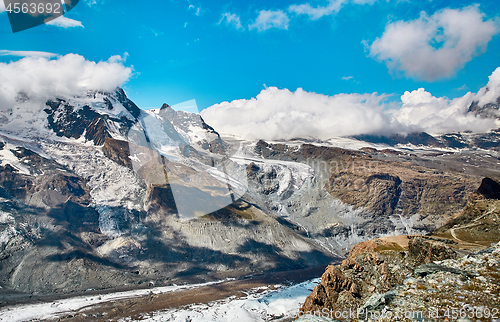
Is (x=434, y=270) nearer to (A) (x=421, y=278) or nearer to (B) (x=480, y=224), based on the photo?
(A) (x=421, y=278)

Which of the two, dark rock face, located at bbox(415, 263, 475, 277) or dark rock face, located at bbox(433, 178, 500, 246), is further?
dark rock face, located at bbox(433, 178, 500, 246)

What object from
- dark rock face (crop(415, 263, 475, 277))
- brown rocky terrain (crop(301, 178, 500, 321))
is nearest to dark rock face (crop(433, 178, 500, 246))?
brown rocky terrain (crop(301, 178, 500, 321))

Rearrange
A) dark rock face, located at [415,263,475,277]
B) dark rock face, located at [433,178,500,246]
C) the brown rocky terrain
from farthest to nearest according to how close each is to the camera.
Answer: dark rock face, located at [433,178,500,246]
dark rock face, located at [415,263,475,277]
the brown rocky terrain

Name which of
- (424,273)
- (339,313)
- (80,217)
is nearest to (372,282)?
(339,313)

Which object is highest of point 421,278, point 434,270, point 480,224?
point 434,270

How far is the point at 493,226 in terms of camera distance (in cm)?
4181

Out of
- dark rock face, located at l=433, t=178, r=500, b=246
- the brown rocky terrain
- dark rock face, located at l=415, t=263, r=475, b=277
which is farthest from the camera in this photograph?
dark rock face, located at l=433, t=178, r=500, b=246

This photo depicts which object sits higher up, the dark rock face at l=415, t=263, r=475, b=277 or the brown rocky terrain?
the dark rock face at l=415, t=263, r=475, b=277

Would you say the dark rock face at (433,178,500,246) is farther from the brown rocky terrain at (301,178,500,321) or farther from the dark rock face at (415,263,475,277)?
the dark rock face at (415,263,475,277)

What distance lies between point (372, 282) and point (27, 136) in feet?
749

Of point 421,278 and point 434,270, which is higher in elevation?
point 434,270

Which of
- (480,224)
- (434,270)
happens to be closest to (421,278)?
(434,270)

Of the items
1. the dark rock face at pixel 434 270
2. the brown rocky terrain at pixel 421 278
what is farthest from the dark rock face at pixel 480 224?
the dark rock face at pixel 434 270

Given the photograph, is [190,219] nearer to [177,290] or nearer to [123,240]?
[123,240]
